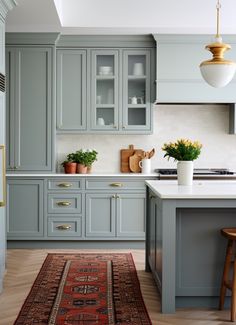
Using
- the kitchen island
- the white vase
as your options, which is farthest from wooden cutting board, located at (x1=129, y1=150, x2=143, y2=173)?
the kitchen island

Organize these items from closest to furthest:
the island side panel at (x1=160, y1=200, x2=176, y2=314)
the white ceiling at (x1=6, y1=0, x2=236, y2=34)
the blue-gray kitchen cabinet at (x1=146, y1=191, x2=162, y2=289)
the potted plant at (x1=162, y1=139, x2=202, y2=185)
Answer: the island side panel at (x1=160, y1=200, x2=176, y2=314) → the blue-gray kitchen cabinet at (x1=146, y1=191, x2=162, y2=289) → the potted plant at (x1=162, y1=139, x2=202, y2=185) → the white ceiling at (x1=6, y1=0, x2=236, y2=34)

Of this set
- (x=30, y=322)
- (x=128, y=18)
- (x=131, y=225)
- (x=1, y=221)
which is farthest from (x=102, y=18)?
(x=30, y=322)

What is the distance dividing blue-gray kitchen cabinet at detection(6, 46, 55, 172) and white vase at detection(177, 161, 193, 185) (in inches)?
89.3

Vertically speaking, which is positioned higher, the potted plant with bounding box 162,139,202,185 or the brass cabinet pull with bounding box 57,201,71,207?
the potted plant with bounding box 162,139,202,185

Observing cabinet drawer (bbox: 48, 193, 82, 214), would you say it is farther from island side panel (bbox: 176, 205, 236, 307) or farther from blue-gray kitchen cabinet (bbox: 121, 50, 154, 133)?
island side panel (bbox: 176, 205, 236, 307)

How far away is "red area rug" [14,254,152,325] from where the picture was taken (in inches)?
157

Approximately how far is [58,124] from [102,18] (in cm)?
133

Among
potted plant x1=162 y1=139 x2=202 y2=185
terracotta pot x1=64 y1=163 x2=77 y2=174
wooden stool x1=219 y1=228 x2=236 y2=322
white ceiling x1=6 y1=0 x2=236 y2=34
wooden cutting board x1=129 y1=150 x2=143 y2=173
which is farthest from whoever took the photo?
wooden cutting board x1=129 y1=150 x2=143 y2=173

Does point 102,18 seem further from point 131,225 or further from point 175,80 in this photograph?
point 131,225

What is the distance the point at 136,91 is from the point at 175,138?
80 cm

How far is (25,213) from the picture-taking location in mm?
6609

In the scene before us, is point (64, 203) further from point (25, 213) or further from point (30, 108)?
point (30, 108)

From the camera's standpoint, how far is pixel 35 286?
4867 millimetres

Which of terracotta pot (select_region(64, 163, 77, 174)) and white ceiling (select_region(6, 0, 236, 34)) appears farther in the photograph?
terracotta pot (select_region(64, 163, 77, 174))
